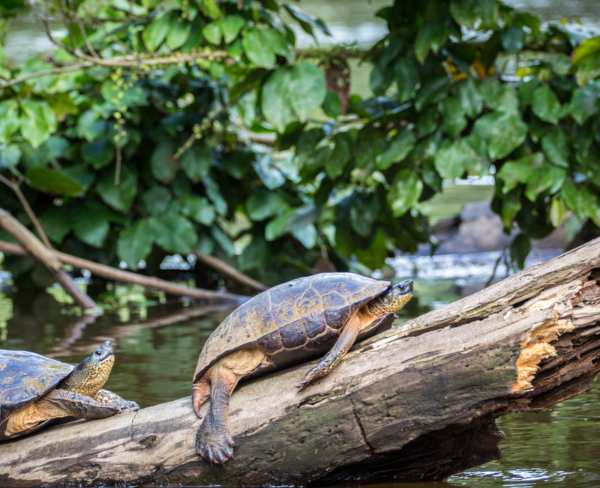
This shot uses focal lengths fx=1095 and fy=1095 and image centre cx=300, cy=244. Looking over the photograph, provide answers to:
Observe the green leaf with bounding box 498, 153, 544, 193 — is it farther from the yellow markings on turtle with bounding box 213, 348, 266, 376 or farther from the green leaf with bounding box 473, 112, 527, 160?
the yellow markings on turtle with bounding box 213, 348, 266, 376

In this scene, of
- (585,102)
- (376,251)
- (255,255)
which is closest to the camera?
(585,102)

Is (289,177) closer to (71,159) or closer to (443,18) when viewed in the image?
(71,159)

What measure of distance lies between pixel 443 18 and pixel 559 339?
4.04 meters

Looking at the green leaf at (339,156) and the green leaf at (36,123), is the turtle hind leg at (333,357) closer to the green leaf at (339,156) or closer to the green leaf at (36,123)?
the green leaf at (339,156)

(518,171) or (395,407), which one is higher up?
(395,407)

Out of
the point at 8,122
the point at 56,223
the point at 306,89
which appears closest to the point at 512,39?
the point at 306,89

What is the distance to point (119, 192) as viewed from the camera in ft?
28.9

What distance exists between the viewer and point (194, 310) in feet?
27.4

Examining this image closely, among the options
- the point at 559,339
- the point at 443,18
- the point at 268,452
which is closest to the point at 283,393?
the point at 268,452

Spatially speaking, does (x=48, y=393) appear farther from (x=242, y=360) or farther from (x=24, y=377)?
(x=242, y=360)

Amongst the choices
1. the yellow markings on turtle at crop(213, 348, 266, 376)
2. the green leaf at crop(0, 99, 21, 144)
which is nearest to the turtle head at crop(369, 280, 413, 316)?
the yellow markings on turtle at crop(213, 348, 266, 376)

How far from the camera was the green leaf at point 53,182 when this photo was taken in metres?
8.25

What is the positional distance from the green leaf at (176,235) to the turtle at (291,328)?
4.99 meters

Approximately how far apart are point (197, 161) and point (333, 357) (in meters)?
5.36
